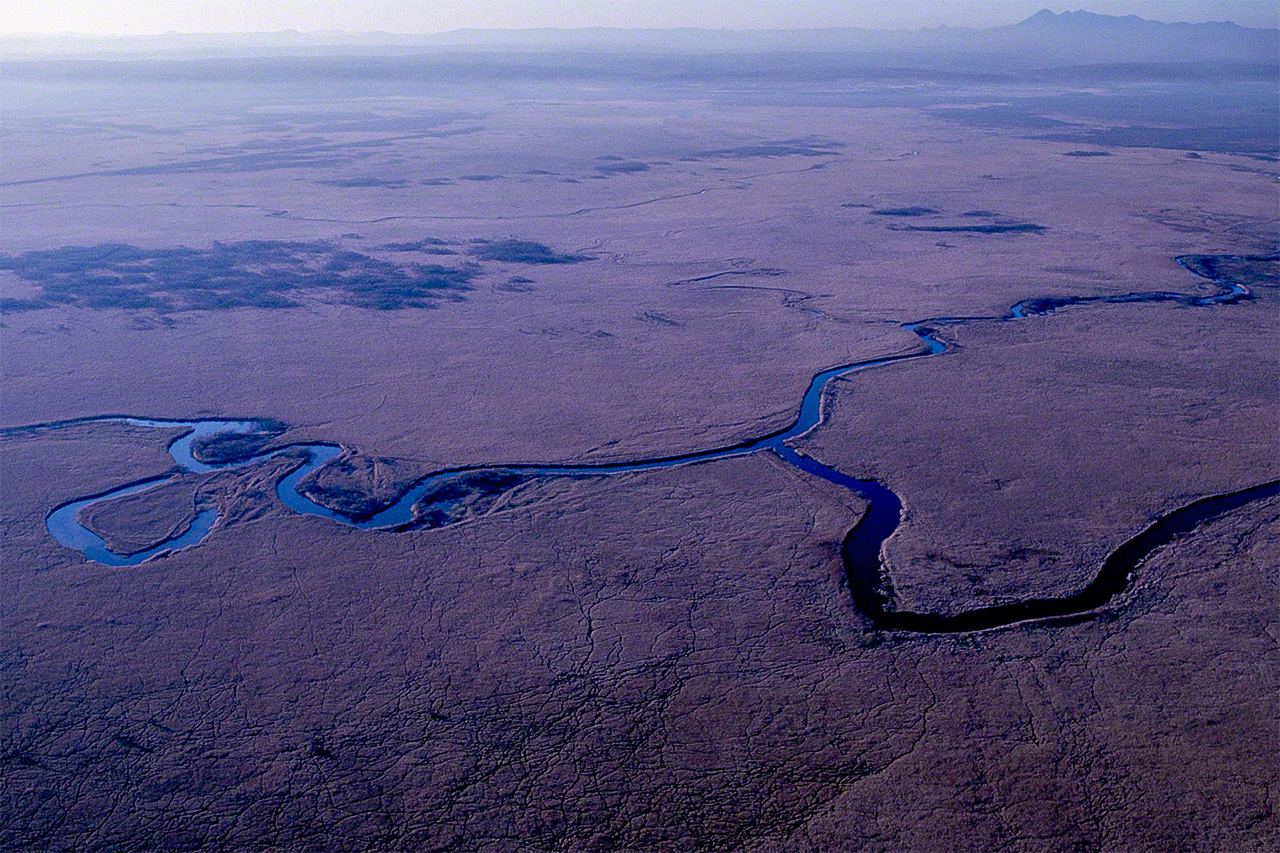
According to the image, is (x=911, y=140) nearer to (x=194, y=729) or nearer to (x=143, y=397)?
(x=143, y=397)

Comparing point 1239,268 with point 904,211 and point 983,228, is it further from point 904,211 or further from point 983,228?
point 904,211

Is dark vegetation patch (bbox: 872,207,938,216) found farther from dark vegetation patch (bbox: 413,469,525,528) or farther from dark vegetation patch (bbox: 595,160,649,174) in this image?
dark vegetation patch (bbox: 413,469,525,528)

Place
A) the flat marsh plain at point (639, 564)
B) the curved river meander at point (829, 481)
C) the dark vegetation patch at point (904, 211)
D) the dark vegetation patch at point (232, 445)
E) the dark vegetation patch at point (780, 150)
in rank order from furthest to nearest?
the dark vegetation patch at point (780, 150), the dark vegetation patch at point (904, 211), the dark vegetation patch at point (232, 445), the curved river meander at point (829, 481), the flat marsh plain at point (639, 564)

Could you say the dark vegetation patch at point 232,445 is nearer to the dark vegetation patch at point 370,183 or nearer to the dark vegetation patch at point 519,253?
the dark vegetation patch at point 519,253

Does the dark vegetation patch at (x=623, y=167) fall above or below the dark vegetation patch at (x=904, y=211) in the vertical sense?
above


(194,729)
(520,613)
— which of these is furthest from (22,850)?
(520,613)

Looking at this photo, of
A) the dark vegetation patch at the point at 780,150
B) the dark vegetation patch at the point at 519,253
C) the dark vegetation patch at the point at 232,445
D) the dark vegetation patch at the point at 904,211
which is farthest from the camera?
the dark vegetation patch at the point at 780,150

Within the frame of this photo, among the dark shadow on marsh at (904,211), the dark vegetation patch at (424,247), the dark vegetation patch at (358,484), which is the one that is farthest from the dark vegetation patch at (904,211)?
the dark vegetation patch at (358,484)

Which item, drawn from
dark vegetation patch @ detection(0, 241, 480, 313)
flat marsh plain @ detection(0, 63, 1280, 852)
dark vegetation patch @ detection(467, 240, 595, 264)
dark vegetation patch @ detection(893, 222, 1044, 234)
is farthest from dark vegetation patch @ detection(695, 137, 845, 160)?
dark vegetation patch @ detection(0, 241, 480, 313)
